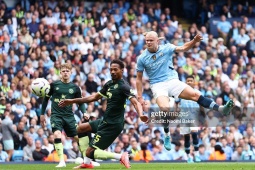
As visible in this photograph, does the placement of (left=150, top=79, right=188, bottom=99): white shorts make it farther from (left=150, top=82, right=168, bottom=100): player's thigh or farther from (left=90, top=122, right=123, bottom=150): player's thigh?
(left=90, top=122, right=123, bottom=150): player's thigh

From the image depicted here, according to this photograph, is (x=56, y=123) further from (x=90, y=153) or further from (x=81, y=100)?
(x=81, y=100)

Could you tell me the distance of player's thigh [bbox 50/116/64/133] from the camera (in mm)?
21062

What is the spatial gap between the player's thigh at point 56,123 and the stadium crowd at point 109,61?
15.0 ft

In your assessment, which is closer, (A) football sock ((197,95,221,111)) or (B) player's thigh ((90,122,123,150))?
(B) player's thigh ((90,122,123,150))

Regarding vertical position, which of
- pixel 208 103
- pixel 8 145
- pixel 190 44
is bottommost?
pixel 8 145

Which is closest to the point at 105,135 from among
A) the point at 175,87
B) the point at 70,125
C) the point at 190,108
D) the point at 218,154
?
the point at 175,87

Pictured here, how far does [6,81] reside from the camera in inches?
1089

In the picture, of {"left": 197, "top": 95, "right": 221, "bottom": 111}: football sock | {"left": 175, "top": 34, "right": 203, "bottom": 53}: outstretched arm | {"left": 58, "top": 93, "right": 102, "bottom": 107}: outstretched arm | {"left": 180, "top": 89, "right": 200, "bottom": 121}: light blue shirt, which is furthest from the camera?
{"left": 180, "top": 89, "right": 200, "bottom": 121}: light blue shirt

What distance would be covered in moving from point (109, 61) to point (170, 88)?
397 inches

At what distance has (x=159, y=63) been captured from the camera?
20.4 metres

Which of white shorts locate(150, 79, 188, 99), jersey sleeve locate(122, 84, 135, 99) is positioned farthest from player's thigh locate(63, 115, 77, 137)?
jersey sleeve locate(122, 84, 135, 99)

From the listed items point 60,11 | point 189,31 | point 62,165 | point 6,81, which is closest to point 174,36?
point 189,31

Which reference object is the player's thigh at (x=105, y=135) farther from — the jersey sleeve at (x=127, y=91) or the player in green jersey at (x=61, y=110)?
the player in green jersey at (x=61, y=110)

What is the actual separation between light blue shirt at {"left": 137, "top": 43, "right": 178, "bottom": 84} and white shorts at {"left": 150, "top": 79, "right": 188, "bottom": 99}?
114 mm
